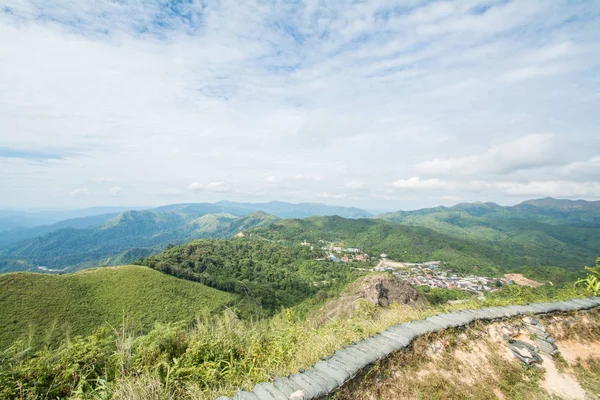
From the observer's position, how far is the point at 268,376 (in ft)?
10.9

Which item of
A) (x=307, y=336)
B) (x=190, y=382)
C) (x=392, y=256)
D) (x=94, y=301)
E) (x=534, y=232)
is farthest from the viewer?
(x=534, y=232)

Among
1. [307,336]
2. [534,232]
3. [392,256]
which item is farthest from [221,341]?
[534,232]

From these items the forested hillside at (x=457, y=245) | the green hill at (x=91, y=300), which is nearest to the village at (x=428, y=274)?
the forested hillside at (x=457, y=245)

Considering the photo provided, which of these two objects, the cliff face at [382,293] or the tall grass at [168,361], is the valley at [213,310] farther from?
the cliff face at [382,293]

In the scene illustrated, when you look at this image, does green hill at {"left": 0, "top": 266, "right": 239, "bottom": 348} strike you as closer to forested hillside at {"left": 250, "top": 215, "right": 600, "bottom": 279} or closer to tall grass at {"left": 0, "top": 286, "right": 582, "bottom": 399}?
tall grass at {"left": 0, "top": 286, "right": 582, "bottom": 399}

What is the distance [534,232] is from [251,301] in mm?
239993

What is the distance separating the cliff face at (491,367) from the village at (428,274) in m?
65.4

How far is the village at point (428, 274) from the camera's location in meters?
69.4

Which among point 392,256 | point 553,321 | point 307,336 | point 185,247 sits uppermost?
point 307,336

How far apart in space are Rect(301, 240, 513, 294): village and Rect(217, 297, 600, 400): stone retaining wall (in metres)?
66.3

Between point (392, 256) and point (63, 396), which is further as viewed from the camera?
point (392, 256)

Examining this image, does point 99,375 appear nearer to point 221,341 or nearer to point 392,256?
point 221,341

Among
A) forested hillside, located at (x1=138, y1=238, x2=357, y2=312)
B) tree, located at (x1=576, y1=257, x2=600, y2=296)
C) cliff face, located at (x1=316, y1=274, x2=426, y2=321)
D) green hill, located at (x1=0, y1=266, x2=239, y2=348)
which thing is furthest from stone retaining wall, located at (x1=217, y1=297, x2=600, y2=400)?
forested hillside, located at (x1=138, y1=238, x2=357, y2=312)

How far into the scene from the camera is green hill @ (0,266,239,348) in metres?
30.1
